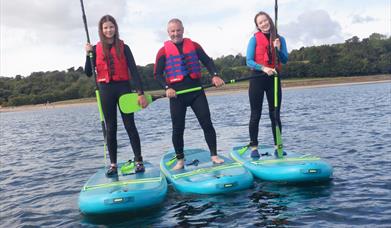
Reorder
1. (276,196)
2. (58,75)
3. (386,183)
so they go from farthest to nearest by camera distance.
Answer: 1. (58,75)
2. (386,183)
3. (276,196)

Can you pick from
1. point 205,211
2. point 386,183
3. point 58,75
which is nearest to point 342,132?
point 386,183

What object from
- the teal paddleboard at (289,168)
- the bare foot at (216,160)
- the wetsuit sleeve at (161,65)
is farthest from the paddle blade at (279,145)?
the wetsuit sleeve at (161,65)

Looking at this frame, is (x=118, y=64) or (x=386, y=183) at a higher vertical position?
(x=118, y=64)

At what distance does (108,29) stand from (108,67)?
25.7 inches

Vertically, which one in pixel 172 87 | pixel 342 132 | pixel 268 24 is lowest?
pixel 342 132

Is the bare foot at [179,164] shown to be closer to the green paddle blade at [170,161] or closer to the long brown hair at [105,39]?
the green paddle blade at [170,161]

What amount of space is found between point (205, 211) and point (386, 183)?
3.36 metres

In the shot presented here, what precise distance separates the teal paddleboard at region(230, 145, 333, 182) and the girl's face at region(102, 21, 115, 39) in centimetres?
355

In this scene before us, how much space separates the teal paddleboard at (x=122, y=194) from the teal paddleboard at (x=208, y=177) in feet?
1.36

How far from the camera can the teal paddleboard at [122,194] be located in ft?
19.5

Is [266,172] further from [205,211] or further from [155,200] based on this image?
[155,200]

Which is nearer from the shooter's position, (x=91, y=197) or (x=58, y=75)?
(x=91, y=197)

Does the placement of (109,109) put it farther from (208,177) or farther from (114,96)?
(208,177)

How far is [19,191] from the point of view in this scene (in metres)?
8.97
